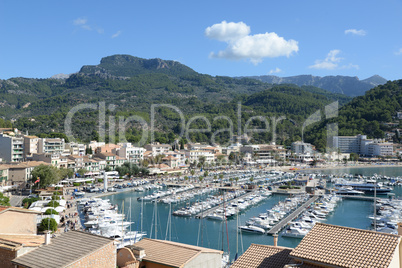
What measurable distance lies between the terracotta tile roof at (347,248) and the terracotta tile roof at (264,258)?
0.60 metres

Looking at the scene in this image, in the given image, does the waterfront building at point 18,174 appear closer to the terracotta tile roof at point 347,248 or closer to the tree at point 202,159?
the tree at point 202,159

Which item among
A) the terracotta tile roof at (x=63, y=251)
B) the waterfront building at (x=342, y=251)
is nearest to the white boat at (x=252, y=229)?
Answer: the waterfront building at (x=342, y=251)

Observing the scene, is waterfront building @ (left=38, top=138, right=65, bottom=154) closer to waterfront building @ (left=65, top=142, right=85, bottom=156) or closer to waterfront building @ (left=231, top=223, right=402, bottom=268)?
waterfront building @ (left=65, top=142, right=85, bottom=156)

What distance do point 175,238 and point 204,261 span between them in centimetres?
1195

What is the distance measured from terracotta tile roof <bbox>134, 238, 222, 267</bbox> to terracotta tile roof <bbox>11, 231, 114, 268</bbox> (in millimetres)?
1070

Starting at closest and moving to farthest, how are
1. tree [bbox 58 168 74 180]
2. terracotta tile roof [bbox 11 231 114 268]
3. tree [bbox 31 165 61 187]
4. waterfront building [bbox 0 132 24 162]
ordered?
terracotta tile roof [bbox 11 231 114 268], tree [bbox 31 165 61 187], tree [bbox 58 168 74 180], waterfront building [bbox 0 132 24 162]

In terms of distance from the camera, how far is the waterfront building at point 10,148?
37031 mm

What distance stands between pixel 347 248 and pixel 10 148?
38.7m

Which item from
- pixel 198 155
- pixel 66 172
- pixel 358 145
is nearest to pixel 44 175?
pixel 66 172

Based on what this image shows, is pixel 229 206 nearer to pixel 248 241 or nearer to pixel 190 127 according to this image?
→ pixel 248 241

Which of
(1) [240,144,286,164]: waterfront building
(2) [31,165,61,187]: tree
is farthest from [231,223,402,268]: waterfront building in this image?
(1) [240,144,286,164]: waterfront building

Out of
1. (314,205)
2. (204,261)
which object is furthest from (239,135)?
(204,261)

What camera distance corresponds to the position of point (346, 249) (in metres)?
5.29

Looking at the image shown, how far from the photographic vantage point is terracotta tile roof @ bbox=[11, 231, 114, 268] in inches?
203
